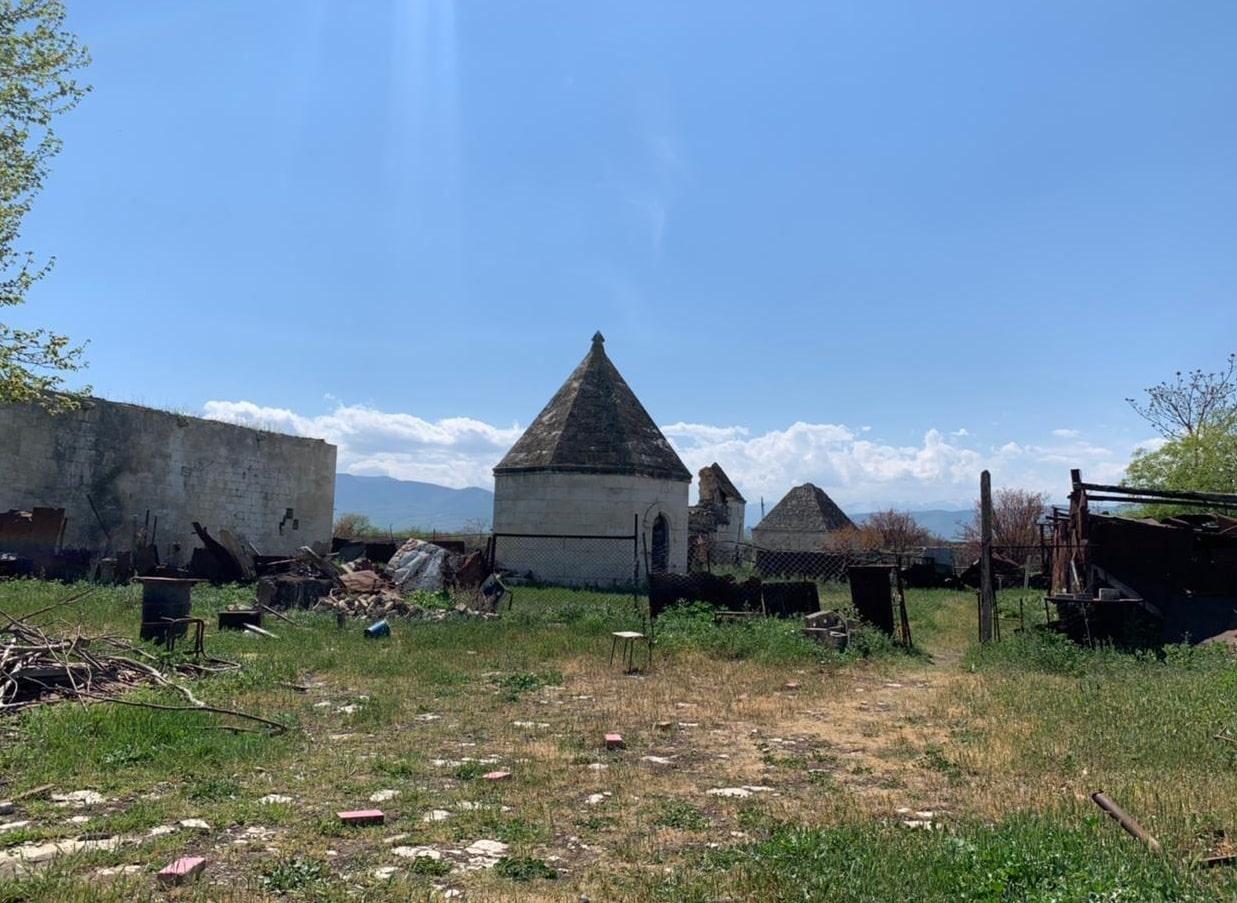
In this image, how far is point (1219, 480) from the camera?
28328mm

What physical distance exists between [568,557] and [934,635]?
36.1ft

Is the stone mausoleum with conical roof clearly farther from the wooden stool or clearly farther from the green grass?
the green grass

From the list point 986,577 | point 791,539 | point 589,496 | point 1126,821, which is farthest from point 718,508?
point 1126,821

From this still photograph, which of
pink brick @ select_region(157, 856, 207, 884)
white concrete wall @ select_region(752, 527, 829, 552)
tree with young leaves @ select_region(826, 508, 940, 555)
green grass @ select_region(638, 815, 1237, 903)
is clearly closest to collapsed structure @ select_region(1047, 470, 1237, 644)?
green grass @ select_region(638, 815, 1237, 903)

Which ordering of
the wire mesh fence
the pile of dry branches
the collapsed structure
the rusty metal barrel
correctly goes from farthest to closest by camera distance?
the wire mesh fence < the collapsed structure < the rusty metal barrel < the pile of dry branches

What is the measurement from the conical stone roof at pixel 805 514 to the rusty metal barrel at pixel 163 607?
41.7 meters

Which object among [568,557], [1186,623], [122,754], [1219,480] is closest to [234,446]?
[568,557]

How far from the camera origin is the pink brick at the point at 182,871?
400 cm

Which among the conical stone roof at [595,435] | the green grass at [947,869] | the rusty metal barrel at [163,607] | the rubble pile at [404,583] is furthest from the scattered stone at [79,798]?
the conical stone roof at [595,435]

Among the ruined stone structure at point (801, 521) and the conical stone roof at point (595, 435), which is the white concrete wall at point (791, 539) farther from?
the conical stone roof at point (595, 435)

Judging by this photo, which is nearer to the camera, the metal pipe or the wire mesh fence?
the metal pipe

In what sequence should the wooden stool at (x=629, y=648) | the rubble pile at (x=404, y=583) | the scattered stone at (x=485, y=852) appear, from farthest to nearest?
the rubble pile at (x=404, y=583), the wooden stool at (x=629, y=648), the scattered stone at (x=485, y=852)

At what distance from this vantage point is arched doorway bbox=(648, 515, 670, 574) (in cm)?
2495

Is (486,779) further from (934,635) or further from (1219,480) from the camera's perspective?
(1219,480)
